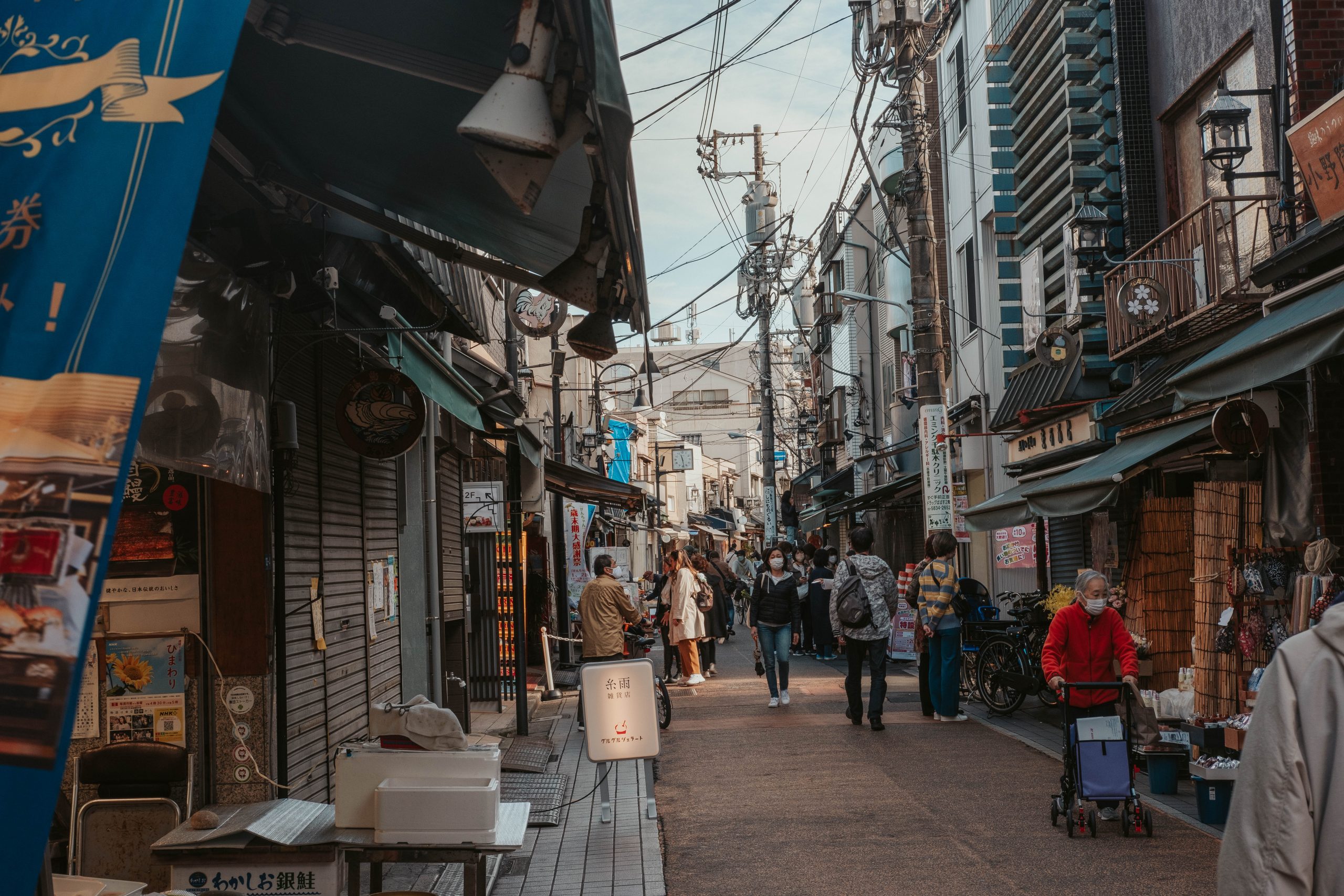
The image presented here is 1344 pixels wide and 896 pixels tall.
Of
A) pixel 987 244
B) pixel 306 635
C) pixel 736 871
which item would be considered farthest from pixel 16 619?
pixel 987 244

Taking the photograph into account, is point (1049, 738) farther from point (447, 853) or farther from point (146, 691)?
point (146, 691)

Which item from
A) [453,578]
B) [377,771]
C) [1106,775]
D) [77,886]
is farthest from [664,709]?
[77,886]

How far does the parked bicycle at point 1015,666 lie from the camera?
14.5 metres

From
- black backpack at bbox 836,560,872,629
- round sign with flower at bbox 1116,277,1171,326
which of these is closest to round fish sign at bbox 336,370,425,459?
black backpack at bbox 836,560,872,629

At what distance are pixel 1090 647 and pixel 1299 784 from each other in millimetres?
6320

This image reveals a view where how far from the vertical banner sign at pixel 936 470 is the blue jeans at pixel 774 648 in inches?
157

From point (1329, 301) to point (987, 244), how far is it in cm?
1578

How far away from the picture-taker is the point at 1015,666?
14.8 metres

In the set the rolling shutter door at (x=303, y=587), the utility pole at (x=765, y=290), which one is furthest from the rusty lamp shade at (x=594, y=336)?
the utility pole at (x=765, y=290)

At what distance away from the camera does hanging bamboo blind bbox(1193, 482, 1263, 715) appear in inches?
416

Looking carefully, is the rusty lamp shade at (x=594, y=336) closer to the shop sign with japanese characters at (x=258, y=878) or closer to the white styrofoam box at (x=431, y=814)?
the white styrofoam box at (x=431, y=814)

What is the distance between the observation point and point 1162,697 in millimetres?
10945

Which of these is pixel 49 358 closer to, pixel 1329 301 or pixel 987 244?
pixel 1329 301

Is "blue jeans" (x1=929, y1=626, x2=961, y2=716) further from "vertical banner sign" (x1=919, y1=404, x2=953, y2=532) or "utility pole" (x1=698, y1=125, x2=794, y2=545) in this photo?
"utility pole" (x1=698, y1=125, x2=794, y2=545)
